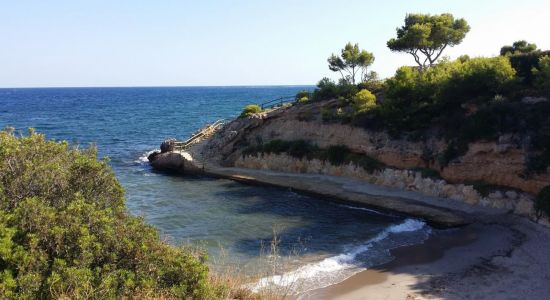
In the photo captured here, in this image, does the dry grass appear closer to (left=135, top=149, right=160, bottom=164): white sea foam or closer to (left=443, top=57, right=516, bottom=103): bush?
(left=443, top=57, right=516, bottom=103): bush

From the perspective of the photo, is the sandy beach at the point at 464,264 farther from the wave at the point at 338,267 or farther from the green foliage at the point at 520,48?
the green foliage at the point at 520,48

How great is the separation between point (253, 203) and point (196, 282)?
19501 mm

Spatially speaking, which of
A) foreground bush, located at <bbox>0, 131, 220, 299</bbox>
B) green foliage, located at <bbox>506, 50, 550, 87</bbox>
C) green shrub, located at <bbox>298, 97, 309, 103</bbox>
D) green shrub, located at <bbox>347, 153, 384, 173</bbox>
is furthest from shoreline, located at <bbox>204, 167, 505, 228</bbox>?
foreground bush, located at <bbox>0, 131, 220, 299</bbox>

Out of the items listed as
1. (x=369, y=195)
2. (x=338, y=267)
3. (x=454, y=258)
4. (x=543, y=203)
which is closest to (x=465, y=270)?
(x=454, y=258)

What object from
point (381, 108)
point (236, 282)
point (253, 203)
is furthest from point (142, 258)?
point (381, 108)

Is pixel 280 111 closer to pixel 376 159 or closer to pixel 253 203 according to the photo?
pixel 376 159

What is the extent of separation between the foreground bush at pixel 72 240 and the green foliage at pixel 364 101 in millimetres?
28013

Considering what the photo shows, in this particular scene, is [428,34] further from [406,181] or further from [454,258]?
[454,258]

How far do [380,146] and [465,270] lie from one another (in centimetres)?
1672

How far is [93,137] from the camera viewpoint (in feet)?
199

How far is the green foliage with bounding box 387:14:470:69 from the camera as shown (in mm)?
46281

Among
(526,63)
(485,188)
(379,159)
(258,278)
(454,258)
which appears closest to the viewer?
(258,278)

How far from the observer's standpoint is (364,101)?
37812 mm

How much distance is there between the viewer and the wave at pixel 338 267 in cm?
1639
